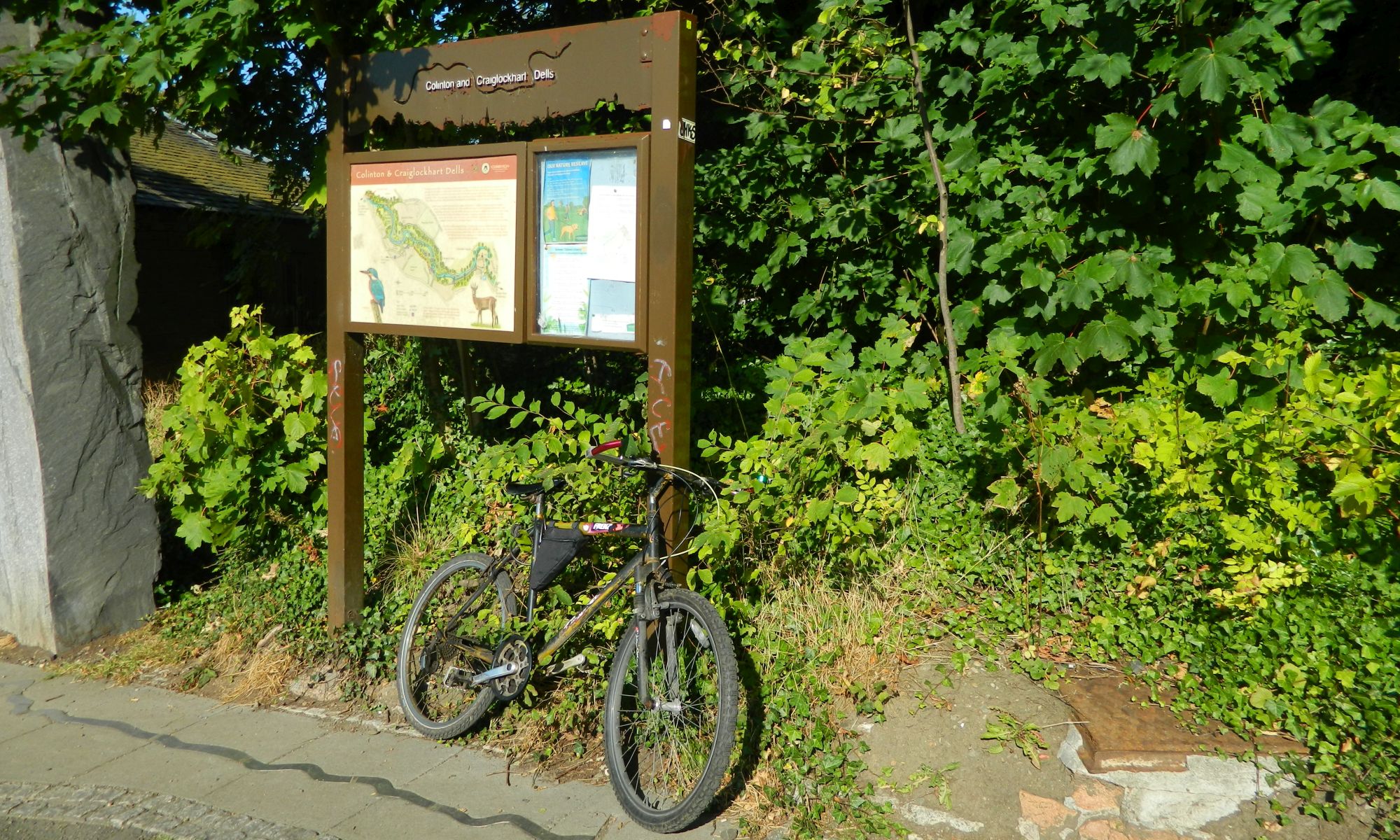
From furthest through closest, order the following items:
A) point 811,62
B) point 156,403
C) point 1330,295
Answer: point 156,403 < point 811,62 < point 1330,295

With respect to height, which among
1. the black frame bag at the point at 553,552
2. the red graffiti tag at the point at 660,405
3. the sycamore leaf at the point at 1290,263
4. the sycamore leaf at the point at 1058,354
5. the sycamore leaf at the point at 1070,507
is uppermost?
the sycamore leaf at the point at 1290,263

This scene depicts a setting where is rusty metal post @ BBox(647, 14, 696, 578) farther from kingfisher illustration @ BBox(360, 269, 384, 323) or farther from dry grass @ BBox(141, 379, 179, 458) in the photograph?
dry grass @ BBox(141, 379, 179, 458)

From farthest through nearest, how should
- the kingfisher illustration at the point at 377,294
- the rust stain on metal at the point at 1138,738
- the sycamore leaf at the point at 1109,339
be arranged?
the kingfisher illustration at the point at 377,294 → the sycamore leaf at the point at 1109,339 → the rust stain on metal at the point at 1138,738

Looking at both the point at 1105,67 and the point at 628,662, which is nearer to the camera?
the point at 628,662

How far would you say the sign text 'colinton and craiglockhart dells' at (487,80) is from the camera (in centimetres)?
405

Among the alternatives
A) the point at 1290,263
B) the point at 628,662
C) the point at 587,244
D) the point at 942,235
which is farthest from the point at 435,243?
the point at 1290,263

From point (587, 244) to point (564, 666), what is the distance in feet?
5.71

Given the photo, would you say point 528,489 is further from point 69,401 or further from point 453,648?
point 69,401

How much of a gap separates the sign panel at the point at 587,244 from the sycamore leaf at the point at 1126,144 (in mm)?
1931

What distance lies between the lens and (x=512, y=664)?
407 centimetres

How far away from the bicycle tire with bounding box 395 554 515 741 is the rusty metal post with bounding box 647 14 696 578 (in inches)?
38.0

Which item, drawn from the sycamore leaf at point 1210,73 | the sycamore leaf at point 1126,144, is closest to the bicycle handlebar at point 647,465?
the sycamore leaf at point 1126,144

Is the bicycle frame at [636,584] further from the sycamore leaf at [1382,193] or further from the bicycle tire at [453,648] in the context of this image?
the sycamore leaf at [1382,193]

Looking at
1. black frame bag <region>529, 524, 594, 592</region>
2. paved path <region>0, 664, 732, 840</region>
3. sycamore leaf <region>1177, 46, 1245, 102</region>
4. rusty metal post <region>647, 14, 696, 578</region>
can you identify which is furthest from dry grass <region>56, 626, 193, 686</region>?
sycamore leaf <region>1177, 46, 1245, 102</region>
